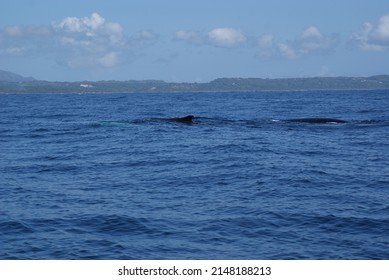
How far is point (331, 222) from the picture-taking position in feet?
65.9

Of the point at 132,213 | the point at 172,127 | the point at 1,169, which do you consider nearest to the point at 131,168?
the point at 1,169

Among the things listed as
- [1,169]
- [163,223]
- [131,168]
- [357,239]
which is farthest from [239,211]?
[1,169]

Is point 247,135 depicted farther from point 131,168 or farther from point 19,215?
point 19,215

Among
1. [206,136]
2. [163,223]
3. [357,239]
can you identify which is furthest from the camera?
[206,136]

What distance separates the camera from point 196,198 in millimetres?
23609

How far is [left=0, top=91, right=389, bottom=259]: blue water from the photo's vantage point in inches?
691

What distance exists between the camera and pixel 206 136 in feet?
152

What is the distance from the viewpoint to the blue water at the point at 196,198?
17.6 meters

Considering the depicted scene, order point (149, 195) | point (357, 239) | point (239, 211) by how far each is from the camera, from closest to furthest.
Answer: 1. point (357, 239)
2. point (239, 211)
3. point (149, 195)

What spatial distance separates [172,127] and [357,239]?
3630 centimetres

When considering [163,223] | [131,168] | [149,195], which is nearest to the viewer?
[163,223]
